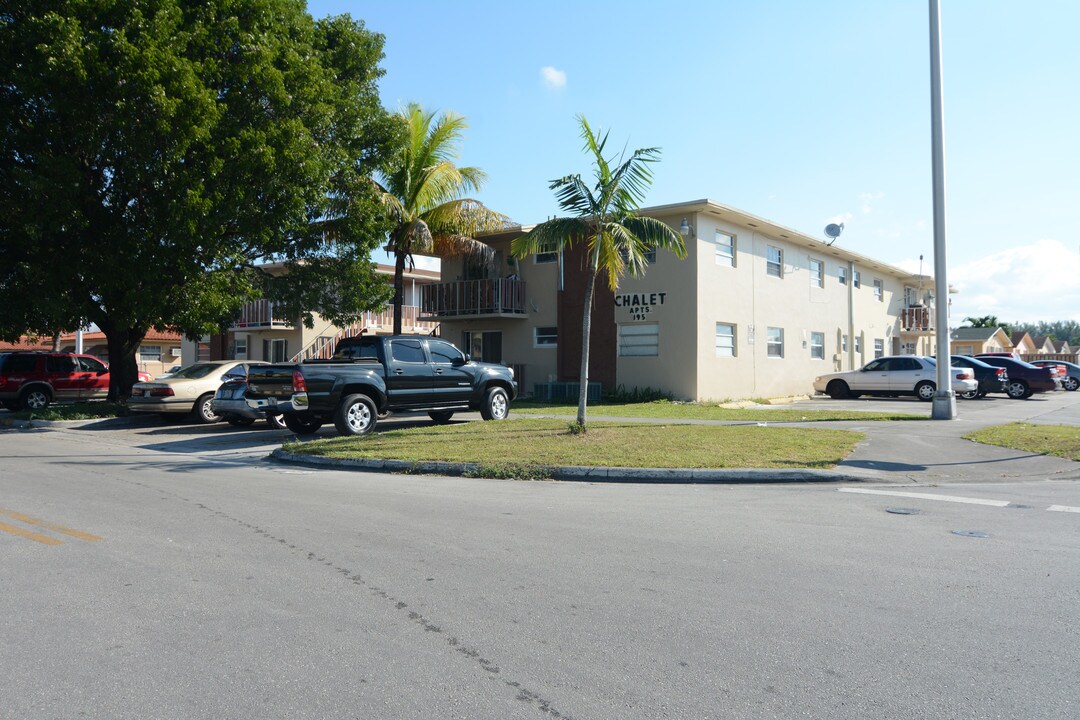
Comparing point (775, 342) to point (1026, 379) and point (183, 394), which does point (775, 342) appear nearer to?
point (1026, 379)

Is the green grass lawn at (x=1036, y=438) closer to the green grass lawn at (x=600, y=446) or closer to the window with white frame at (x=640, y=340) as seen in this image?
the green grass lawn at (x=600, y=446)

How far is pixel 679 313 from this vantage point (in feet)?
80.6

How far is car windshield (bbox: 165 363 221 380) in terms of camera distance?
→ 19609mm

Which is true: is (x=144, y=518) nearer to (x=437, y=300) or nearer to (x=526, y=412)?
(x=526, y=412)

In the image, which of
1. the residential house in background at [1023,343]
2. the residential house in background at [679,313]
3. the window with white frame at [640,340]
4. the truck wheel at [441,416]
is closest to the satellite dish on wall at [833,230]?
the residential house in background at [679,313]

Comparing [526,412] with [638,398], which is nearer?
[526,412]

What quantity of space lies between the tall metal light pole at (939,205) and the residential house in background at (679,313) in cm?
710

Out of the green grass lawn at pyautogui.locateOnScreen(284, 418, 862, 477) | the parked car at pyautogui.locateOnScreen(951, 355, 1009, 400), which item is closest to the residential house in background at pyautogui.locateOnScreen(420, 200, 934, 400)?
the parked car at pyautogui.locateOnScreen(951, 355, 1009, 400)

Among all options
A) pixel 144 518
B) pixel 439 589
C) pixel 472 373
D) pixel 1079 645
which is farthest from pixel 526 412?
pixel 1079 645

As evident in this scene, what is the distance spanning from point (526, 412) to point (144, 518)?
13752 millimetres

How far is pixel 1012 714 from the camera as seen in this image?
11.6 ft

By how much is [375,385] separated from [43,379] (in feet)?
43.1

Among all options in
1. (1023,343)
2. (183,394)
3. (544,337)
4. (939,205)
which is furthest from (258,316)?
(1023,343)

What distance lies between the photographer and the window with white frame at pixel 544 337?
27125 mm
